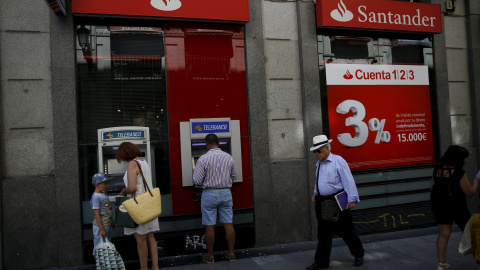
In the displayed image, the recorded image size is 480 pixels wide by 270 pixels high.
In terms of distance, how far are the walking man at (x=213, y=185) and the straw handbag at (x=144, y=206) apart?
2.85ft

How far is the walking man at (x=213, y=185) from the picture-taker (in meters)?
4.92

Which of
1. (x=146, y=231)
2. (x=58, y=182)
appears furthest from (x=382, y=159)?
(x=58, y=182)

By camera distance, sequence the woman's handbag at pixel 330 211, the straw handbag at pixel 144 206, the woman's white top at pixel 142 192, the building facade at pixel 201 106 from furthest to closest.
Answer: the building facade at pixel 201 106, the woman's handbag at pixel 330 211, the woman's white top at pixel 142 192, the straw handbag at pixel 144 206

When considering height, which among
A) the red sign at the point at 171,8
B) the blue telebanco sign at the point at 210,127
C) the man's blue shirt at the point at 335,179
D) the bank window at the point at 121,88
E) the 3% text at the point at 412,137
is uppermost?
the red sign at the point at 171,8

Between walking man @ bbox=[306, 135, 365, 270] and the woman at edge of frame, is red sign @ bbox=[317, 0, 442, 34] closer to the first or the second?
walking man @ bbox=[306, 135, 365, 270]

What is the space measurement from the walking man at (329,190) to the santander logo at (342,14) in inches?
104

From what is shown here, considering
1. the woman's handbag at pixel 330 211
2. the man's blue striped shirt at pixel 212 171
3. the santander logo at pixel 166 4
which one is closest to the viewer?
the woman's handbag at pixel 330 211

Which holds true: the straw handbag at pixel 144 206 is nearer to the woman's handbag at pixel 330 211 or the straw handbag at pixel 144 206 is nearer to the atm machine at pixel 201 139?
the atm machine at pixel 201 139

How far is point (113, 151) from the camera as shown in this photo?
16.5 feet

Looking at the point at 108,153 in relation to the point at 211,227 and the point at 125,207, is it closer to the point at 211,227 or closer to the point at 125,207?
the point at 125,207

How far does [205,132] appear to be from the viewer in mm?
5609

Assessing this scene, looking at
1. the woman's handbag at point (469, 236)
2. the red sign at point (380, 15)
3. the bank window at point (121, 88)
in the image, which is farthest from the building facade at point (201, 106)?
the woman's handbag at point (469, 236)

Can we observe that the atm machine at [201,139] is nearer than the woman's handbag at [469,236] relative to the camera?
No

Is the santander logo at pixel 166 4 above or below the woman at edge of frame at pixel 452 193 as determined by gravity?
above
